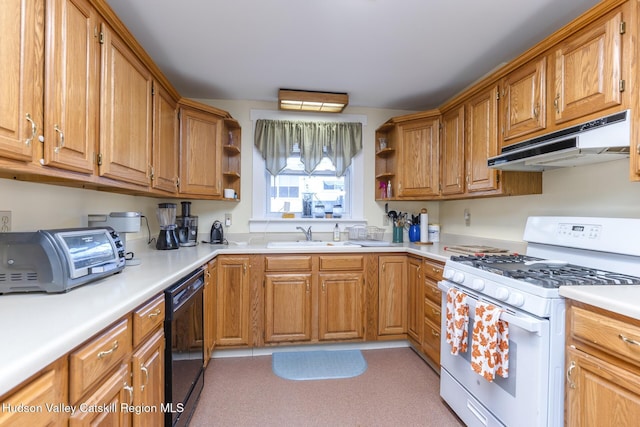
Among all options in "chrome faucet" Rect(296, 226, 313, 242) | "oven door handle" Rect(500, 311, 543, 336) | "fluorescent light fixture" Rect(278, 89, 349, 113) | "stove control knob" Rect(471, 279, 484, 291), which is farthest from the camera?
"chrome faucet" Rect(296, 226, 313, 242)

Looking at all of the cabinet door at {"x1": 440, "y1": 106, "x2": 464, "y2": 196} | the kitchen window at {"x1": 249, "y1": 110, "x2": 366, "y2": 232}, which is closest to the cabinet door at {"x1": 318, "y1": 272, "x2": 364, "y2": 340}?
the kitchen window at {"x1": 249, "y1": 110, "x2": 366, "y2": 232}

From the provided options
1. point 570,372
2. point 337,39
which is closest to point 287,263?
point 337,39

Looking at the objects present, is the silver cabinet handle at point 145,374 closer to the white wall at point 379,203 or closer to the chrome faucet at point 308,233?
the white wall at point 379,203

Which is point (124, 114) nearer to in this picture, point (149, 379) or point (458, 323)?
point (149, 379)

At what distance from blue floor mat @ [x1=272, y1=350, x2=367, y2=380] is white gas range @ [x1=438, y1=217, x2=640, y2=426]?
715 mm

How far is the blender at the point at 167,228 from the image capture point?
7.83ft

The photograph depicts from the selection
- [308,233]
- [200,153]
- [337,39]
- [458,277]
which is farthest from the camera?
[308,233]

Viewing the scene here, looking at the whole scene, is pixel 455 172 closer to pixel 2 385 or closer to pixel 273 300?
pixel 273 300

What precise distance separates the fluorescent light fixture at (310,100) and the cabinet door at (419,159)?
69cm

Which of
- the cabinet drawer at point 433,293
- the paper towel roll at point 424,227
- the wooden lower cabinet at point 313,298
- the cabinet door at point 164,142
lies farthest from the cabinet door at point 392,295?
the cabinet door at point 164,142

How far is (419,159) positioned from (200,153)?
207 cm

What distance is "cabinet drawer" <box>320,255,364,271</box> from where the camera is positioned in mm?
2607

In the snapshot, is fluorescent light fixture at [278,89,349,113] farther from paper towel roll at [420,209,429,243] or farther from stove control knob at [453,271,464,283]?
stove control knob at [453,271,464,283]

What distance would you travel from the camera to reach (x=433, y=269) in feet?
7.46
